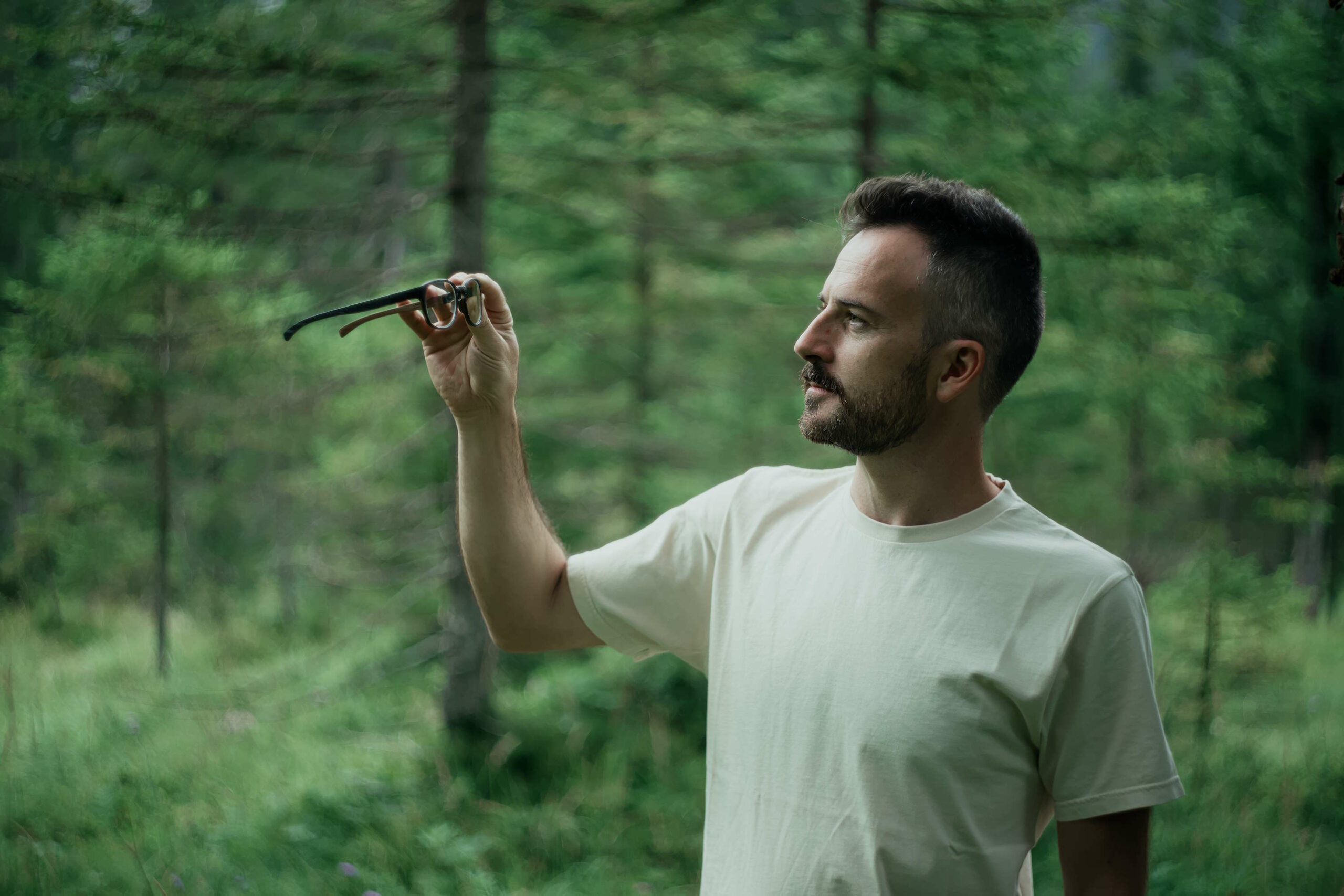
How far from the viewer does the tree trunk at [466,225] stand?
190 inches

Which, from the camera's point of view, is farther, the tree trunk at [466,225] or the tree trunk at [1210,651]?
the tree trunk at [1210,651]

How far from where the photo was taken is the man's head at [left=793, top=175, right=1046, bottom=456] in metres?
1.65

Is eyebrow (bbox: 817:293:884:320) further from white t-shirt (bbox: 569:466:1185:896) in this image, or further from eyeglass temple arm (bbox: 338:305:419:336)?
eyeglass temple arm (bbox: 338:305:419:336)

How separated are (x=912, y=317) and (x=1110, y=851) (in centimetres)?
91

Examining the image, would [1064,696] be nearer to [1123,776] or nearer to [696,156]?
[1123,776]

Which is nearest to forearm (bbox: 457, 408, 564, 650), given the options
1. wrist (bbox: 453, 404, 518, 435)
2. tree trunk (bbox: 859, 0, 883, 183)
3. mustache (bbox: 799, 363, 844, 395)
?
wrist (bbox: 453, 404, 518, 435)

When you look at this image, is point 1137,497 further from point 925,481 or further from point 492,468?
point 492,468

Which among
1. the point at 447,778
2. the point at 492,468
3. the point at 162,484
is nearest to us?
the point at 492,468

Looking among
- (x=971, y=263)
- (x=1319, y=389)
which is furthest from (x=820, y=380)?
(x=1319, y=389)

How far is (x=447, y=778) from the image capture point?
16.1 ft

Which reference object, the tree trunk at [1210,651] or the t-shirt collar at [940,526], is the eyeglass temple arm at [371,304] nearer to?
the t-shirt collar at [940,526]

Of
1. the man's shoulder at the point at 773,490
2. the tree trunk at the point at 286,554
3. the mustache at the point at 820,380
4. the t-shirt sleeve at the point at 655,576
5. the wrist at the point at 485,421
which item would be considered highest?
the mustache at the point at 820,380

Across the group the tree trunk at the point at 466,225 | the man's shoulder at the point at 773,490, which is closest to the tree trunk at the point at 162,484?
the tree trunk at the point at 466,225

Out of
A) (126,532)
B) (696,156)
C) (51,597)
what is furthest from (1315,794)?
(126,532)
